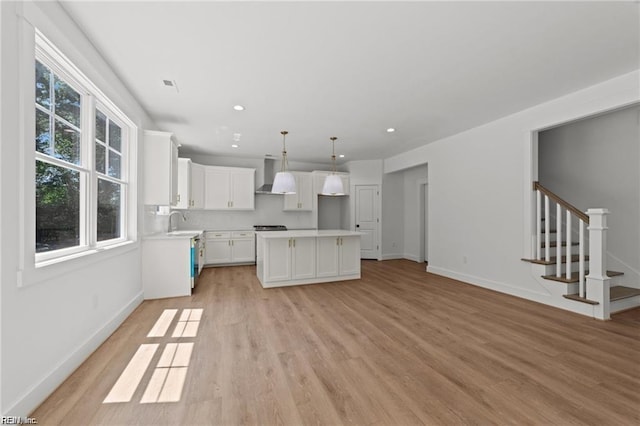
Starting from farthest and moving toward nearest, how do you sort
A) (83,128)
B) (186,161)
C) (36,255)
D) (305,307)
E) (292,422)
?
(186,161) → (305,307) → (83,128) → (36,255) → (292,422)

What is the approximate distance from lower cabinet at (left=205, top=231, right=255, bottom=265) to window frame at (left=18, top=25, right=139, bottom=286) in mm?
2734

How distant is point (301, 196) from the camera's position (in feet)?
24.1

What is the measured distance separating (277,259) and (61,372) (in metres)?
2.87

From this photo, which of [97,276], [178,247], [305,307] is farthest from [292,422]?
[178,247]

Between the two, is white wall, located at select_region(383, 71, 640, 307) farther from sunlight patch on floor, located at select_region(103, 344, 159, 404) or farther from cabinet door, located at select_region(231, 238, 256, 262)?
sunlight patch on floor, located at select_region(103, 344, 159, 404)

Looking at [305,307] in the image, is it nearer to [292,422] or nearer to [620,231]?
[292,422]

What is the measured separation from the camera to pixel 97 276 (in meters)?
2.56

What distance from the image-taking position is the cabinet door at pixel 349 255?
16.6ft

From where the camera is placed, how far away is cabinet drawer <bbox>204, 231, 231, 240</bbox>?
6.31 metres

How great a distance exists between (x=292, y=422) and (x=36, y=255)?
2.03m

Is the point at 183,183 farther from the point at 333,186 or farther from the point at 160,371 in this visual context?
the point at 160,371

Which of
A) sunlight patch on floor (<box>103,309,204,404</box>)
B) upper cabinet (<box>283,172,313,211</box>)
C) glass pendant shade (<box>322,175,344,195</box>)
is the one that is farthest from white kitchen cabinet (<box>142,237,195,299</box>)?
upper cabinet (<box>283,172,313,211</box>)

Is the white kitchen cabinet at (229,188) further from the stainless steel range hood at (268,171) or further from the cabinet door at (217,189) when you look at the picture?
the stainless steel range hood at (268,171)

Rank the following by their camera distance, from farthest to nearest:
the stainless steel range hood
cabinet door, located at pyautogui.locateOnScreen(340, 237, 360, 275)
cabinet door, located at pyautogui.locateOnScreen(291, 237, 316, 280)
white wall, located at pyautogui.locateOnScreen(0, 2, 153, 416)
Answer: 1. the stainless steel range hood
2. cabinet door, located at pyautogui.locateOnScreen(340, 237, 360, 275)
3. cabinet door, located at pyautogui.locateOnScreen(291, 237, 316, 280)
4. white wall, located at pyautogui.locateOnScreen(0, 2, 153, 416)
